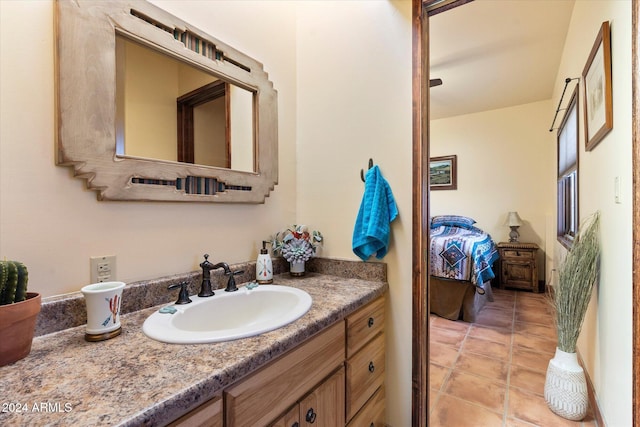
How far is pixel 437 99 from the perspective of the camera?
159 inches

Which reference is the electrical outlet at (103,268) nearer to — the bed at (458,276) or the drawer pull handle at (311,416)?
the drawer pull handle at (311,416)

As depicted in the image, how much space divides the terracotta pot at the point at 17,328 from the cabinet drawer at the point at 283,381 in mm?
493

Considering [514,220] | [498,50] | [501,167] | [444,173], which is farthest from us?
[444,173]

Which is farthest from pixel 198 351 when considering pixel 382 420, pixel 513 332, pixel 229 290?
pixel 513 332

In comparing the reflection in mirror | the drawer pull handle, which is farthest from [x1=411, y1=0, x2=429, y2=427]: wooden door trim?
the reflection in mirror

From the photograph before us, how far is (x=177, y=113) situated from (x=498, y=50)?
303cm

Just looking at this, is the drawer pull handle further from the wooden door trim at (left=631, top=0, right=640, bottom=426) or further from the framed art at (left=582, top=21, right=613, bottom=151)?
the framed art at (left=582, top=21, right=613, bottom=151)

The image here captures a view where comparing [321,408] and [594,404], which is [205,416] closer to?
[321,408]

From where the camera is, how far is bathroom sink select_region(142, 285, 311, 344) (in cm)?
80

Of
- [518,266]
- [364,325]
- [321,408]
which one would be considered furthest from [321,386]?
[518,266]

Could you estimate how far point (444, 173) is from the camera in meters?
4.88

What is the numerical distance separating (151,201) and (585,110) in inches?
103

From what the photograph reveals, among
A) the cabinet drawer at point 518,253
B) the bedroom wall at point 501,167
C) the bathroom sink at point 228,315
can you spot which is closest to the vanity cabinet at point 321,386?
the bathroom sink at point 228,315

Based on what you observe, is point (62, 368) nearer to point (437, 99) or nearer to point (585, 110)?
point (585, 110)
